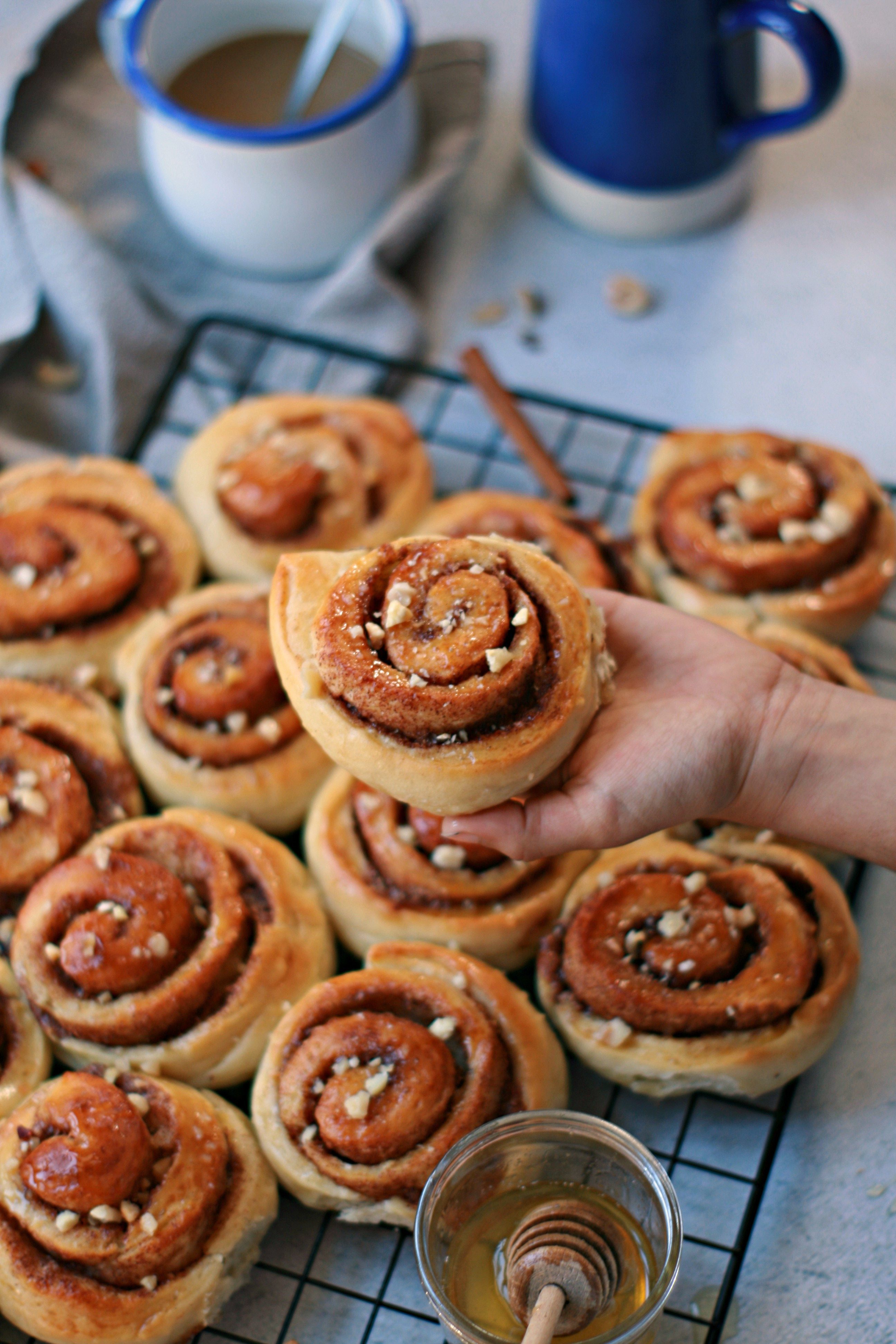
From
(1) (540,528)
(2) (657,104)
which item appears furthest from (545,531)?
(2) (657,104)

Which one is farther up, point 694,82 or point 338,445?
point 694,82

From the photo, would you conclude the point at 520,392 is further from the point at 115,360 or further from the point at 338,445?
the point at 115,360

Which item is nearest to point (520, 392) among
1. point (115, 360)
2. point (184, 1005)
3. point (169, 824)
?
point (115, 360)

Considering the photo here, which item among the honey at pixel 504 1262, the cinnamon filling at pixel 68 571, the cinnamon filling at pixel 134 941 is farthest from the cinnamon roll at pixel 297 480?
the honey at pixel 504 1262

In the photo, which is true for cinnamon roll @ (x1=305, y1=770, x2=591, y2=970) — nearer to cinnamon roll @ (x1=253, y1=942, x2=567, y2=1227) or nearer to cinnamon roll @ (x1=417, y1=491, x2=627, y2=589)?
cinnamon roll @ (x1=253, y1=942, x2=567, y2=1227)

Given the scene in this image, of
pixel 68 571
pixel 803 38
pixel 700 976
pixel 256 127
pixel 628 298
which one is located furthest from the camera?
pixel 628 298

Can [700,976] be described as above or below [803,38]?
below

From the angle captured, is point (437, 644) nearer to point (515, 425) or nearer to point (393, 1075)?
point (393, 1075)
